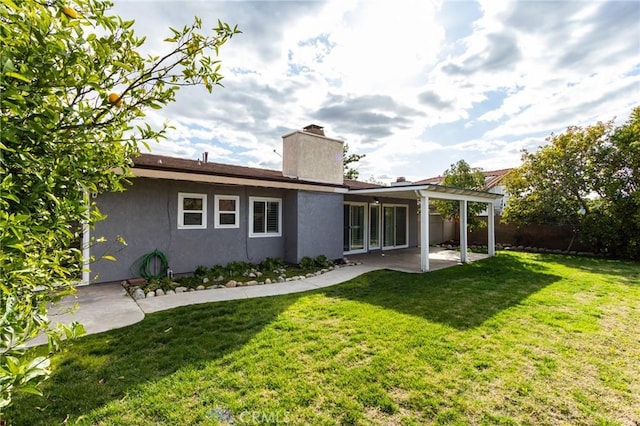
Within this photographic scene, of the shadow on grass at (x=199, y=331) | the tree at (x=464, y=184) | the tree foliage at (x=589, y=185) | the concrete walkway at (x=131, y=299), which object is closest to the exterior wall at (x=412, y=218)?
the tree at (x=464, y=184)

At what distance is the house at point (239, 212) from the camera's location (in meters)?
8.30

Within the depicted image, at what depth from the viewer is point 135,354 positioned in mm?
4195

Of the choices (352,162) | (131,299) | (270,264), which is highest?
(352,162)

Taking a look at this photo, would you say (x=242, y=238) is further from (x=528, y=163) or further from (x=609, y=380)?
(x=528, y=163)

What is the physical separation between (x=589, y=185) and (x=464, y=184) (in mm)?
5333

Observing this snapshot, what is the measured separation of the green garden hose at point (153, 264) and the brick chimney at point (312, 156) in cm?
582

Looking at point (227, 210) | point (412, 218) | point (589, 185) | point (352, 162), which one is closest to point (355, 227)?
point (412, 218)

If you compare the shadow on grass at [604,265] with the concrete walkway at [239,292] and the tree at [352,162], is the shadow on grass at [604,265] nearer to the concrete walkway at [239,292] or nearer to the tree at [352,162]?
the concrete walkway at [239,292]

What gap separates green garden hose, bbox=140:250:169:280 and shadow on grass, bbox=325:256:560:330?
480 centimetres

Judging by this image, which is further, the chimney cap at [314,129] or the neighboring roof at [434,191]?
the chimney cap at [314,129]

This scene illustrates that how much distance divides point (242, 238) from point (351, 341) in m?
6.70

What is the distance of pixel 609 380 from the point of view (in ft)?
11.9

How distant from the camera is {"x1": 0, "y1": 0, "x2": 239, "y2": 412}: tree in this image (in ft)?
4.02

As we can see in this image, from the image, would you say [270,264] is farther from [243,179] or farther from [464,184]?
[464,184]
